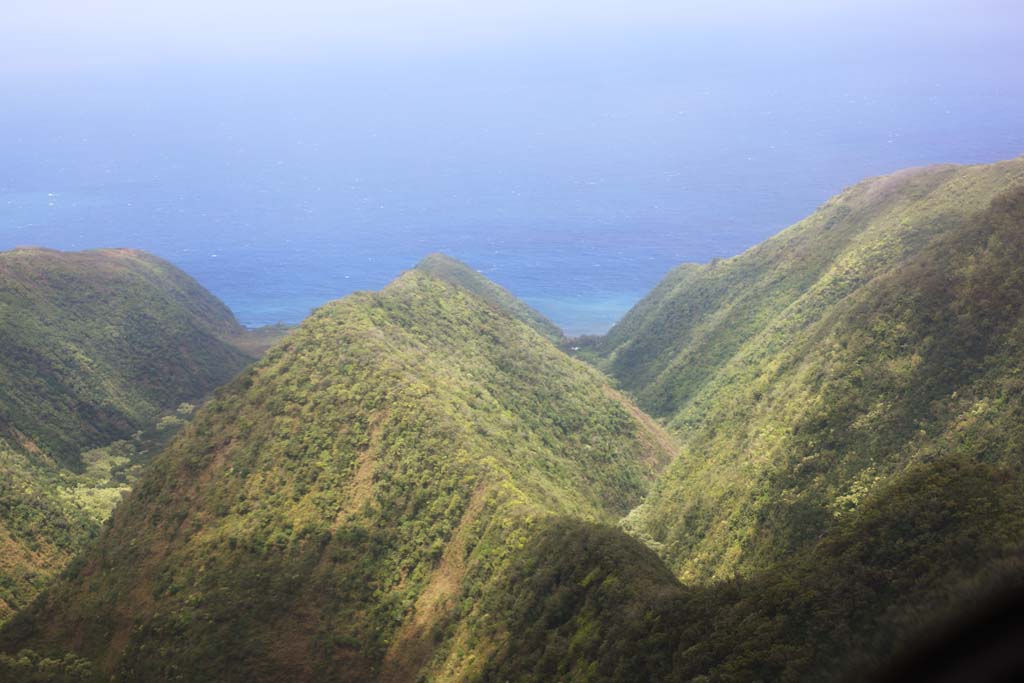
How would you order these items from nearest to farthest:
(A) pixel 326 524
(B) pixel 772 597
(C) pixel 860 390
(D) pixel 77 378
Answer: (B) pixel 772 597 < (A) pixel 326 524 < (C) pixel 860 390 < (D) pixel 77 378

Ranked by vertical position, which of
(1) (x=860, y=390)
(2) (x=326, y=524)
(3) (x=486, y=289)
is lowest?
(2) (x=326, y=524)

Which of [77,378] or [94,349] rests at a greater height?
[94,349]

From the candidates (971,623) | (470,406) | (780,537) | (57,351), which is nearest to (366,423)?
(470,406)

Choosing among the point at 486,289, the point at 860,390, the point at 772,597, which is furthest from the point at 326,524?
the point at 486,289

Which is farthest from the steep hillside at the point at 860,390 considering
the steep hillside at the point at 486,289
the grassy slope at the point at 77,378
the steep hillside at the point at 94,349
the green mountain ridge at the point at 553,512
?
the steep hillside at the point at 94,349

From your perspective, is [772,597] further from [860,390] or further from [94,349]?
[94,349]

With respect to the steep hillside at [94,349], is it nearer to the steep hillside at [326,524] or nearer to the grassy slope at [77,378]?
the grassy slope at [77,378]
